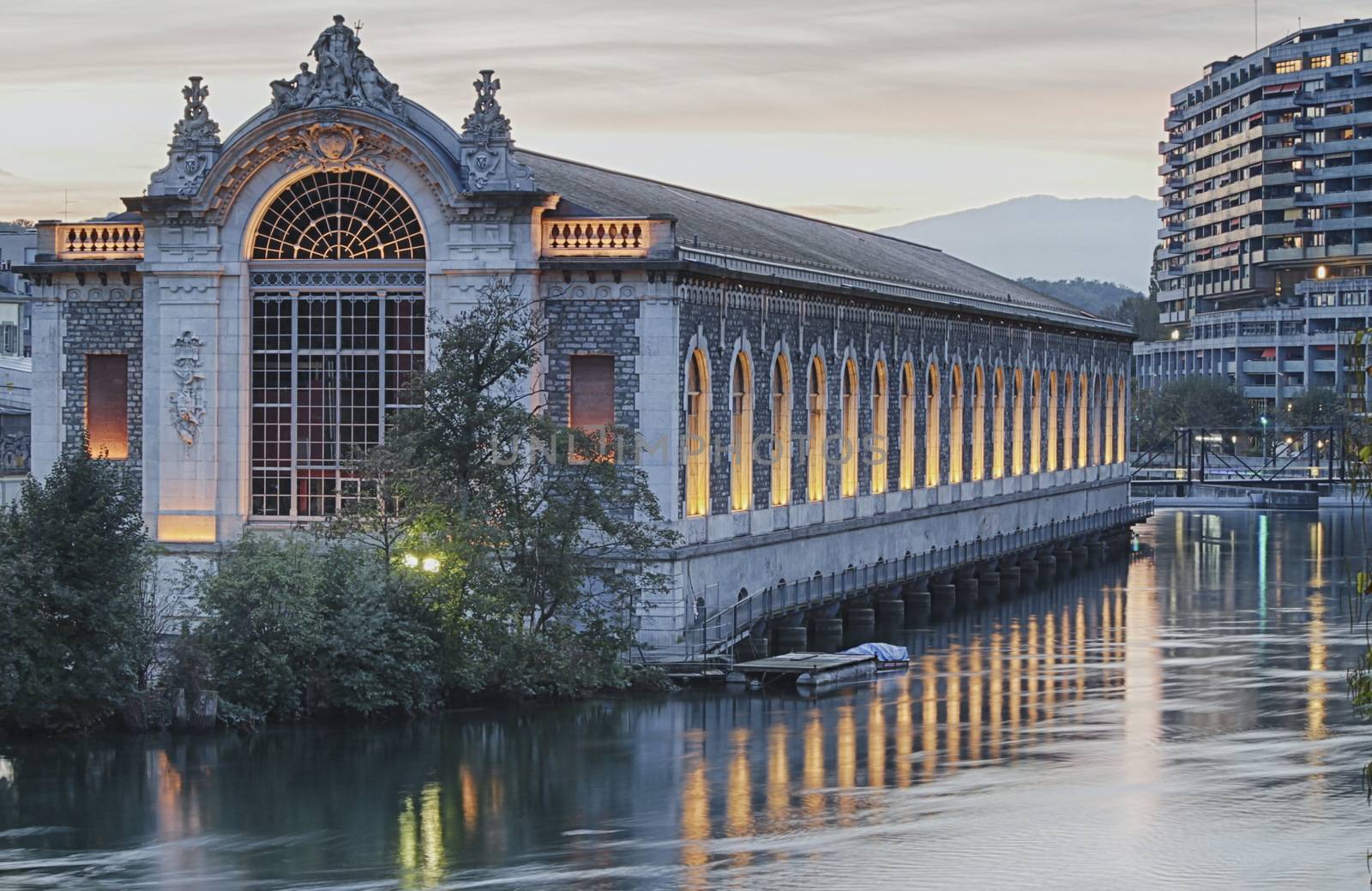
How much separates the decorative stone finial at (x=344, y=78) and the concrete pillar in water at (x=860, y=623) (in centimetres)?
2499

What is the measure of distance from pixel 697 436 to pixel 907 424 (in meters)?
22.9

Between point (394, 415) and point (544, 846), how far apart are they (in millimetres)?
20482

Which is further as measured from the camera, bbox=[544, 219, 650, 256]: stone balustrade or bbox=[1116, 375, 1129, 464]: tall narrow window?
bbox=[1116, 375, 1129, 464]: tall narrow window

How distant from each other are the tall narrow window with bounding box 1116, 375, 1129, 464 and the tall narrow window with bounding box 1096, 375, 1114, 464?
1225 millimetres

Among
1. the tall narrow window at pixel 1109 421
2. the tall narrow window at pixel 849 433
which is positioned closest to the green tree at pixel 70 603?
the tall narrow window at pixel 849 433

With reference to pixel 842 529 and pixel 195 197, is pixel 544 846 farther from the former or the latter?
pixel 842 529

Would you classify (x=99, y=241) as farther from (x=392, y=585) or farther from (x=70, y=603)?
(x=70, y=603)

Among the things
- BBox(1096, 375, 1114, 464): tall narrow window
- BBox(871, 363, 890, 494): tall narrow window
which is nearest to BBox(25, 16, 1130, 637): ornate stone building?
BBox(871, 363, 890, 494): tall narrow window

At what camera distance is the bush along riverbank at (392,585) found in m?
53.2

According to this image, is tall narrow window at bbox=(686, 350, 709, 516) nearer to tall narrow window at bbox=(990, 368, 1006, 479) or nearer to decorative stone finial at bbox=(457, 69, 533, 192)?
decorative stone finial at bbox=(457, 69, 533, 192)

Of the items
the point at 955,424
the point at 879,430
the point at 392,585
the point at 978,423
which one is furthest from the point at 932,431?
the point at 392,585

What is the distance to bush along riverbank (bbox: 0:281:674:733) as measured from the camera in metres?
Result: 53.2

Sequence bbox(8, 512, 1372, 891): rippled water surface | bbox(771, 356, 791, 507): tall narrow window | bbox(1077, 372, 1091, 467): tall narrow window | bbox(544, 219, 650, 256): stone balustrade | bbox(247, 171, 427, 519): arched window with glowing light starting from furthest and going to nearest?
bbox(1077, 372, 1091, 467): tall narrow window → bbox(771, 356, 791, 507): tall narrow window → bbox(247, 171, 427, 519): arched window with glowing light → bbox(544, 219, 650, 256): stone balustrade → bbox(8, 512, 1372, 891): rippled water surface

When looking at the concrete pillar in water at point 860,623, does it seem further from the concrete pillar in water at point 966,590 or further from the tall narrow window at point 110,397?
the tall narrow window at point 110,397
